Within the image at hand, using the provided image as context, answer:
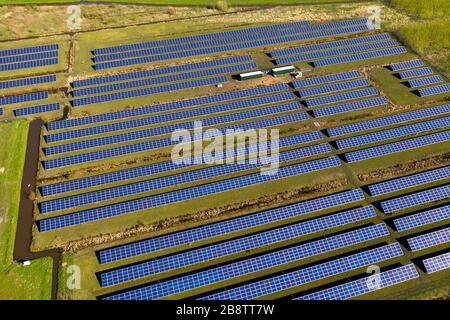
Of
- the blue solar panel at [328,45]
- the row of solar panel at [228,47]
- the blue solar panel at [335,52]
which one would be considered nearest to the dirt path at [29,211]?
the row of solar panel at [228,47]

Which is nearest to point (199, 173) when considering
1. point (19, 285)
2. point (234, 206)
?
point (234, 206)

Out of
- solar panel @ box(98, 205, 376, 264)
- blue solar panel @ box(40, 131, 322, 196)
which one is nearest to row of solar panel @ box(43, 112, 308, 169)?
blue solar panel @ box(40, 131, 322, 196)

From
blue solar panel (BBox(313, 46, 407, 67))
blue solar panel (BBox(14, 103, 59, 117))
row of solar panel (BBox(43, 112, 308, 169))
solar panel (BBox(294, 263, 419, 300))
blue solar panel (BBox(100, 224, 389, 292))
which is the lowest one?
solar panel (BBox(294, 263, 419, 300))

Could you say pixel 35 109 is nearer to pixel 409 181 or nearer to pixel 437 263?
pixel 409 181

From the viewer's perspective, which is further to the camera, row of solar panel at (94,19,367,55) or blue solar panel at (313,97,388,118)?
row of solar panel at (94,19,367,55)

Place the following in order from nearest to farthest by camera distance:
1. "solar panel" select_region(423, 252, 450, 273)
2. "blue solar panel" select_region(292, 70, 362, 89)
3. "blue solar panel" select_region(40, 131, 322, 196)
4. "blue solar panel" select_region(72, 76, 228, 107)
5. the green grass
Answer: the green grass, "solar panel" select_region(423, 252, 450, 273), "blue solar panel" select_region(40, 131, 322, 196), "blue solar panel" select_region(72, 76, 228, 107), "blue solar panel" select_region(292, 70, 362, 89)

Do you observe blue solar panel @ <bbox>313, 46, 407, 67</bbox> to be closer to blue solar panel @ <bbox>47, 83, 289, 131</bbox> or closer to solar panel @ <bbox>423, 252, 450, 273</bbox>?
blue solar panel @ <bbox>47, 83, 289, 131</bbox>

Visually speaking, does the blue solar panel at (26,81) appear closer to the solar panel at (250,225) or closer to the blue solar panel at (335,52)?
the solar panel at (250,225)
